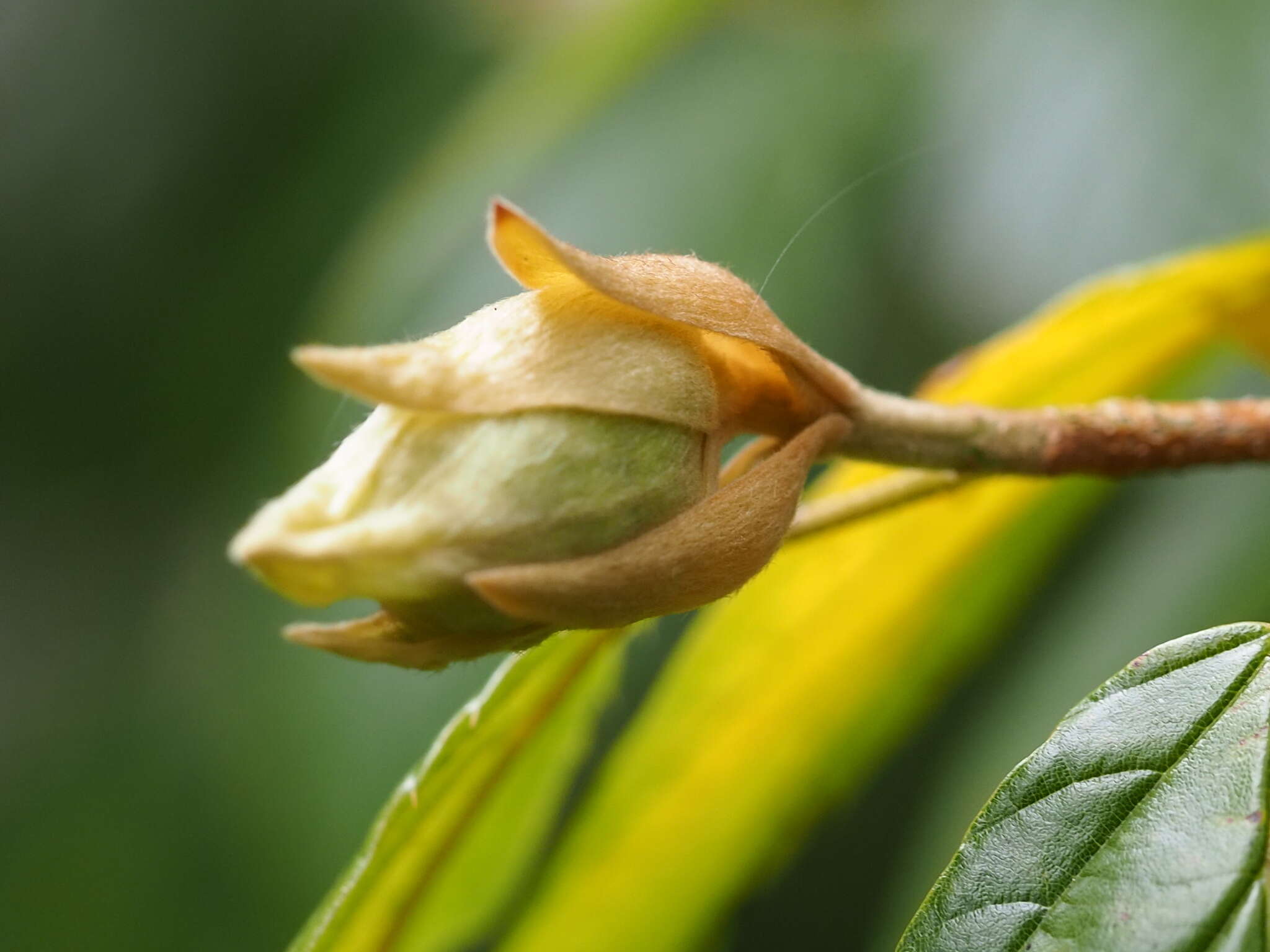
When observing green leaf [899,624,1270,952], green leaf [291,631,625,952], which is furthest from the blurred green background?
green leaf [899,624,1270,952]

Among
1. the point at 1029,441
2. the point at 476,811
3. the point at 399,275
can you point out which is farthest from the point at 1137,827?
the point at 399,275

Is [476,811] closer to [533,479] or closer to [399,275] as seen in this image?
[533,479]

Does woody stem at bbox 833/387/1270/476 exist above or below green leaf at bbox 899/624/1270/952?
above

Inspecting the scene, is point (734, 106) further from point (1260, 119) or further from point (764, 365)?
point (764, 365)

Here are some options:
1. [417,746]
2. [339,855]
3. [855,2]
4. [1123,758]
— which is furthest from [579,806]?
[855,2]

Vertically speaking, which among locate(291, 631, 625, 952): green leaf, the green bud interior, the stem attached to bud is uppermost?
the stem attached to bud

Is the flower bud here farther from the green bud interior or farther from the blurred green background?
the blurred green background
